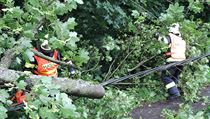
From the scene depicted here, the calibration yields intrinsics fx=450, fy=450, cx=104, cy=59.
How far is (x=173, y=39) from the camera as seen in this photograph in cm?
797

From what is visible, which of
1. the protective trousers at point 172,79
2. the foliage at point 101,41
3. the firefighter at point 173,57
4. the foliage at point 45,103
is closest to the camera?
the foliage at point 45,103

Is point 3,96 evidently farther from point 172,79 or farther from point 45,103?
point 172,79

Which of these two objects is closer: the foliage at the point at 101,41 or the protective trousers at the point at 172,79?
the foliage at the point at 101,41

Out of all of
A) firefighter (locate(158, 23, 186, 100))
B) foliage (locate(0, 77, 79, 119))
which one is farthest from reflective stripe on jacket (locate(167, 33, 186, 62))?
foliage (locate(0, 77, 79, 119))

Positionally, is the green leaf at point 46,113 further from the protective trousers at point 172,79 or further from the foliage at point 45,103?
the protective trousers at point 172,79

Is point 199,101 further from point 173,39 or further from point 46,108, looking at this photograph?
point 46,108

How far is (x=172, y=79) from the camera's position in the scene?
28.1ft

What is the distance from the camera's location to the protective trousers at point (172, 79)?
837 centimetres

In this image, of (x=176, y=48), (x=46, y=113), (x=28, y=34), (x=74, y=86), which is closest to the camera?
(x=46, y=113)

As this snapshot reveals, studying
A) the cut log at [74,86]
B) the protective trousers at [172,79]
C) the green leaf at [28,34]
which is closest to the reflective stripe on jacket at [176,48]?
the protective trousers at [172,79]

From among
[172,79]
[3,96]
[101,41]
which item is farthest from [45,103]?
[172,79]

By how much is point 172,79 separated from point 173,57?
2.27 feet

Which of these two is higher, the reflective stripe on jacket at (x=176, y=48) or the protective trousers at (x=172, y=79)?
the reflective stripe on jacket at (x=176, y=48)

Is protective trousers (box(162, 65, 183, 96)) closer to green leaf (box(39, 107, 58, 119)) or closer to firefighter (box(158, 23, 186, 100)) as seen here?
firefighter (box(158, 23, 186, 100))
